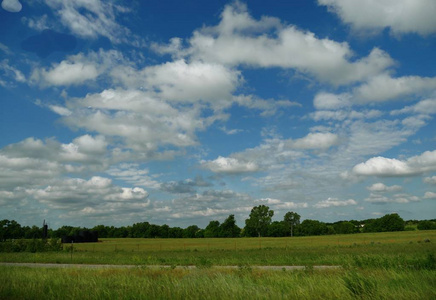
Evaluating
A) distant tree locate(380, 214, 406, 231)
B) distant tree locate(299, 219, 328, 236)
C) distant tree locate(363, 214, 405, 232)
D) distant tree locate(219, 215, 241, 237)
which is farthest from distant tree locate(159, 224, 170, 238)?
distant tree locate(380, 214, 406, 231)

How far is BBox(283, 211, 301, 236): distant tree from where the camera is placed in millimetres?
180375

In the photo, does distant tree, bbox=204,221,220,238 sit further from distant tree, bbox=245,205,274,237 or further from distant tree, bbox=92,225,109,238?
distant tree, bbox=92,225,109,238

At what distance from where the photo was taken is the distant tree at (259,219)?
562 feet

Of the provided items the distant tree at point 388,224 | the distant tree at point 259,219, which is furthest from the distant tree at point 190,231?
the distant tree at point 388,224

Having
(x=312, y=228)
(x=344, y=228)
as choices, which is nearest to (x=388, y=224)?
(x=344, y=228)

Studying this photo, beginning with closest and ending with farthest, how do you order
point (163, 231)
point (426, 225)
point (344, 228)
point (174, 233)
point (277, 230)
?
point (426, 225) → point (344, 228) → point (277, 230) → point (163, 231) → point (174, 233)

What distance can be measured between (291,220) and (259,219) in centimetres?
2108

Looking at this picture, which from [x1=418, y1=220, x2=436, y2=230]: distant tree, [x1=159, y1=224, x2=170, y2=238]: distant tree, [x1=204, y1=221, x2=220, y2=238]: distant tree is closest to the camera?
[x1=418, y1=220, x2=436, y2=230]: distant tree

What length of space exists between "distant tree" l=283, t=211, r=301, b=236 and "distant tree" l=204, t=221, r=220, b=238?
36.9 m

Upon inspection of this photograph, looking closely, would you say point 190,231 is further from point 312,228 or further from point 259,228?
point 312,228

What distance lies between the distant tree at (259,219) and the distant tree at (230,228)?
324 inches

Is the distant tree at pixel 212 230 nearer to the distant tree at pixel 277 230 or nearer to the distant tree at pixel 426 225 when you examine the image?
the distant tree at pixel 277 230

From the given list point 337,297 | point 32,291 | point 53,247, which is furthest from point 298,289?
point 53,247

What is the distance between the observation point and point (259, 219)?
172 meters
